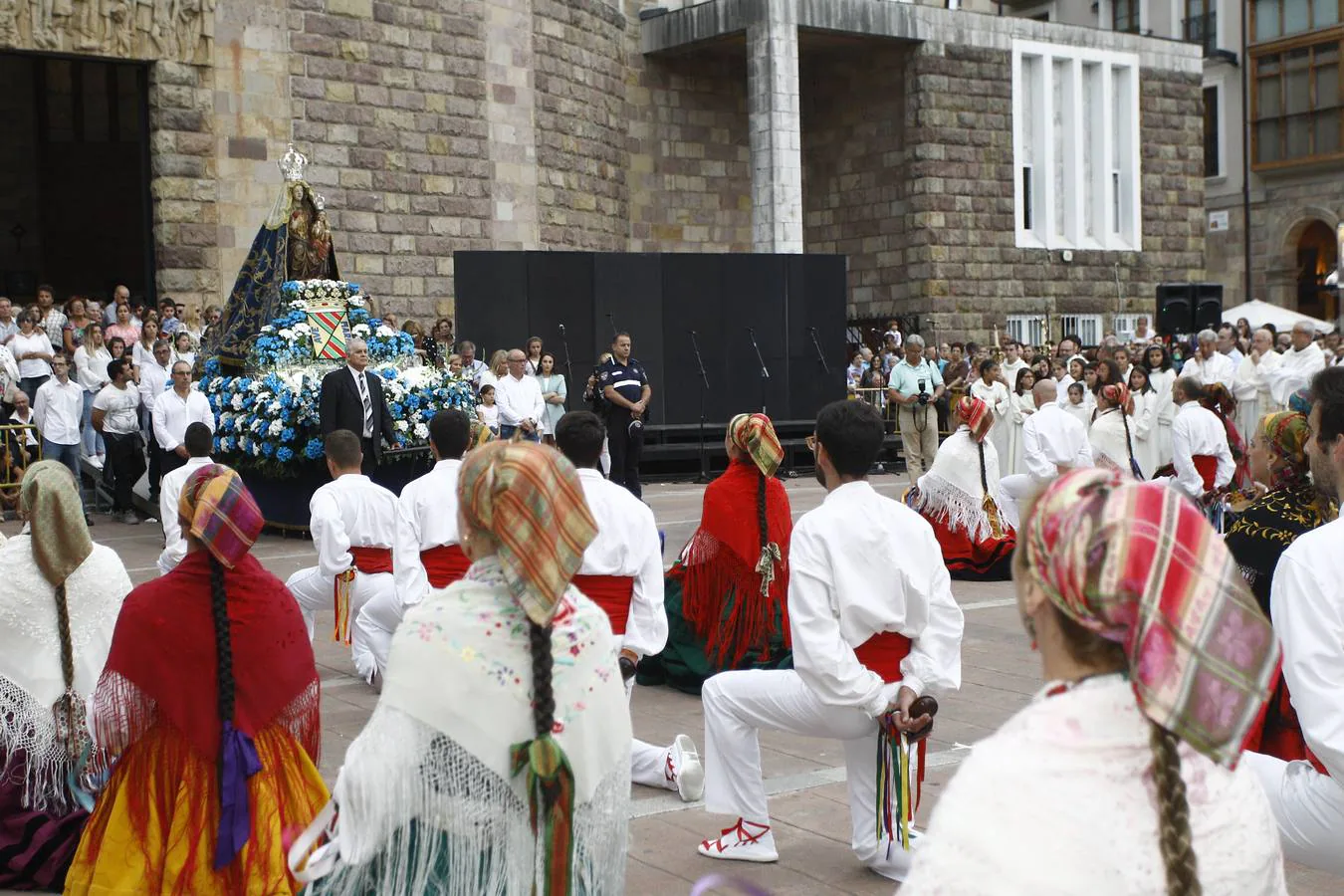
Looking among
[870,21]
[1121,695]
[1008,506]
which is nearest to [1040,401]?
[1008,506]

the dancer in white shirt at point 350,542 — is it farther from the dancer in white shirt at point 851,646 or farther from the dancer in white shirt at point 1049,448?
the dancer in white shirt at point 1049,448

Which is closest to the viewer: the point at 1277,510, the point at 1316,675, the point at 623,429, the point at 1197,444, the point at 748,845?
the point at 1316,675

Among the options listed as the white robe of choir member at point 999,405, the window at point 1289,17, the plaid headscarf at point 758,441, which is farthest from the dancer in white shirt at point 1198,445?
the window at point 1289,17

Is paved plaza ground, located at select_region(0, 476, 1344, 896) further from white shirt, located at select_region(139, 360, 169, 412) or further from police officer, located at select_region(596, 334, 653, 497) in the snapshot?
white shirt, located at select_region(139, 360, 169, 412)

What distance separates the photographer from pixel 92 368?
50.5ft

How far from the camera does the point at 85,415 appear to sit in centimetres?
1548

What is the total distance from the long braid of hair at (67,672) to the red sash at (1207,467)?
874 cm

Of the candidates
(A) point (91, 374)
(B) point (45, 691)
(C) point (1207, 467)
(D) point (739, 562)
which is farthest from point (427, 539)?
(A) point (91, 374)

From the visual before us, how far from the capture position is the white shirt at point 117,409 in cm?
1434

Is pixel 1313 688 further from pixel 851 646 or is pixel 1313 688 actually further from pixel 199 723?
pixel 199 723

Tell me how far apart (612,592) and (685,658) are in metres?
2.14

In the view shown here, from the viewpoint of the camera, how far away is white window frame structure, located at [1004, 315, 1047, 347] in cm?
2845

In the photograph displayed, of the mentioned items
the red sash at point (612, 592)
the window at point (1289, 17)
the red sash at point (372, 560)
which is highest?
the window at point (1289, 17)

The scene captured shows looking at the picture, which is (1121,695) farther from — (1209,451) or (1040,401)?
(1040,401)
